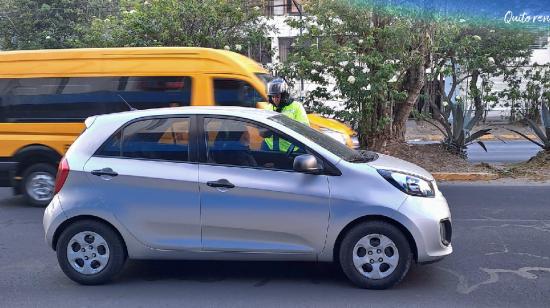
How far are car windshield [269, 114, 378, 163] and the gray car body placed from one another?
0.45 feet

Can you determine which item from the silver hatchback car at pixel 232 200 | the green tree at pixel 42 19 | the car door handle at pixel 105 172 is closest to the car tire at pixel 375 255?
the silver hatchback car at pixel 232 200

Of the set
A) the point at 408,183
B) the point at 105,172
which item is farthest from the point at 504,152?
the point at 105,172

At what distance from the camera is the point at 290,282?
18.3 ft

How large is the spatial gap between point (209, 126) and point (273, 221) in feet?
3.23

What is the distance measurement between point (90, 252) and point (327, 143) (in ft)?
7.46

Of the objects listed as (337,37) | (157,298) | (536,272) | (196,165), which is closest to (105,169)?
(196,165)

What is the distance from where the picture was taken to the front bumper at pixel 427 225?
16.9 ft

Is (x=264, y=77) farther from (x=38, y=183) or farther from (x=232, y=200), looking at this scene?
(x=232, y=200)

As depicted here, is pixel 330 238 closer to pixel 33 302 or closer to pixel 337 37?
pixel 33 302

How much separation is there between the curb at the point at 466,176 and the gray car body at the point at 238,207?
20.7ft

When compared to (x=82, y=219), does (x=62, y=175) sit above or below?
above

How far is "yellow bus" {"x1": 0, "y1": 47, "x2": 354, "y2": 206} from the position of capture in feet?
29.6

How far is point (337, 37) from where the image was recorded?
42.4ft

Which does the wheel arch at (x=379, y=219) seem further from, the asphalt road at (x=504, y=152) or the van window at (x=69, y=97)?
the asphalt road at (x=504, y=152)
